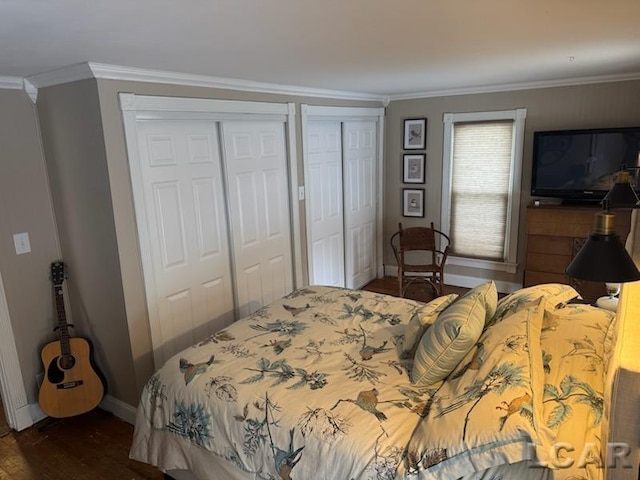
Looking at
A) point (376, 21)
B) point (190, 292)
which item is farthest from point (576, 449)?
point (190, 292)

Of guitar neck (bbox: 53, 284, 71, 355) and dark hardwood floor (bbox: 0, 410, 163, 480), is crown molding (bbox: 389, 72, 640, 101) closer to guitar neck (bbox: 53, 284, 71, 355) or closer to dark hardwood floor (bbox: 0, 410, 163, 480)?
guitar neck (bbox: 53, 284, 71, 355)

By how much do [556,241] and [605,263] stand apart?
10.8 ft

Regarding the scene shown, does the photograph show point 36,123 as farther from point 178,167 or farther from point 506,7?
point 506,7

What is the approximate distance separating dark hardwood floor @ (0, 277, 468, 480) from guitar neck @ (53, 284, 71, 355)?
50cm

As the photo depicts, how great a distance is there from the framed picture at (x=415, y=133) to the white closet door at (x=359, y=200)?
0.36 m

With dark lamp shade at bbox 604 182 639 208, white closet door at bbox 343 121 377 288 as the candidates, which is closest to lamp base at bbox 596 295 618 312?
dark lamp shade at bbox 604 182 639 208

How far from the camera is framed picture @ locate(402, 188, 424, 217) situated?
506cm

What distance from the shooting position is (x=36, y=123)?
2707 mm

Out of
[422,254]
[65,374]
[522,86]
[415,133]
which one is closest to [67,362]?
[65,374]

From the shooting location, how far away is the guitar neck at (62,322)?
9.17 ft

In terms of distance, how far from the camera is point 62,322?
2814 mm

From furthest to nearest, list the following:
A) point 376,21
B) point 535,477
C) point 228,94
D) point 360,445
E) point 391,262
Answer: point 391,262, point 228,94, point 376,21, point 360,445, point 535,477

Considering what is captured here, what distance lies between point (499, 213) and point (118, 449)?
401cm

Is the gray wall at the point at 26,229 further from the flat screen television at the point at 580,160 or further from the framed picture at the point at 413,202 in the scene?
the flat screen television at the point at 580,160
